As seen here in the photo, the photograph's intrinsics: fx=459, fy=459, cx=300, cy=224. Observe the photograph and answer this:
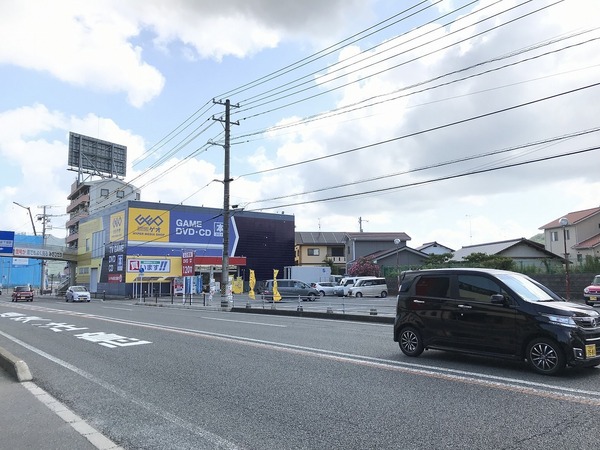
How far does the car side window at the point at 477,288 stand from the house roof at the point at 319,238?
210 ft

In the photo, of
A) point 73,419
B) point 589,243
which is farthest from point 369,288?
point 73,419

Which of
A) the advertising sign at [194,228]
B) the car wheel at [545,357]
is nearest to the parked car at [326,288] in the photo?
the advertising sign at [194,228]

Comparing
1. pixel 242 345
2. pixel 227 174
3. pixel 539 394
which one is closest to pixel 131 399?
pixel 242 345

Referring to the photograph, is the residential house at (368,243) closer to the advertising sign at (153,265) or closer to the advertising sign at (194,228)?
the advertising sign at (194,228)

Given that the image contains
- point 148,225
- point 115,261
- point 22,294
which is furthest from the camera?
point 115,261

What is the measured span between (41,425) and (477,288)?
7.21 meters

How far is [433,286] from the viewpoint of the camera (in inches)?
367

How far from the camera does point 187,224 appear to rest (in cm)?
5744

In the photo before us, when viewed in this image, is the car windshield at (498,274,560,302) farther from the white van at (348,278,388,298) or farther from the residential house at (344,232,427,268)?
the residential house at (344,232,427,268)

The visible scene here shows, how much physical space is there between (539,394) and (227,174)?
25.4m

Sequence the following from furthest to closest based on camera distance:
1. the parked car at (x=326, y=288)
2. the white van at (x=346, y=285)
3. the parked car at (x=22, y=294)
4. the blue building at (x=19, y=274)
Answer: the blue building at (x=19, y=274), the parked car at (x=326, y=288), the parked car at (x=22, y=294), the white van at (x=346, y=285)

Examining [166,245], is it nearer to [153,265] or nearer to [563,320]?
[153,265]

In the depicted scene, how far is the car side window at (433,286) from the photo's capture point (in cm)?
909

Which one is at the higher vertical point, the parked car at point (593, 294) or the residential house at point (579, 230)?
the residential house at point (579, 230)
